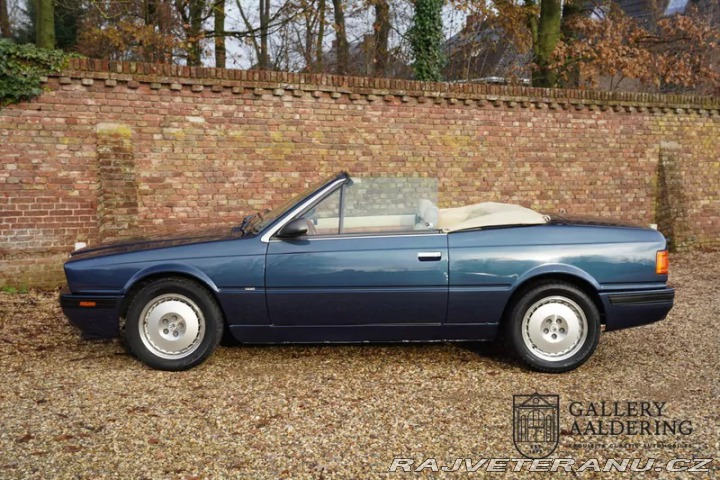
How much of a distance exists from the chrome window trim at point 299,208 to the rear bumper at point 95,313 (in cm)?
117

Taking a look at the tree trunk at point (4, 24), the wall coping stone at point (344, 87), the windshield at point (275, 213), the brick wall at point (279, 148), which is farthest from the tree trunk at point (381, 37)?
the windshield at point (275, 213)

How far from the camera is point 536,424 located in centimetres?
370

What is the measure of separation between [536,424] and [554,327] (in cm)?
110

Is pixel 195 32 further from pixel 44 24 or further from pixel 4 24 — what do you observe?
pixel 4 24

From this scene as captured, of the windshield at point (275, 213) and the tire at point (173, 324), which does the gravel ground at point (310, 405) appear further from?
the windshield at point (275, 213)

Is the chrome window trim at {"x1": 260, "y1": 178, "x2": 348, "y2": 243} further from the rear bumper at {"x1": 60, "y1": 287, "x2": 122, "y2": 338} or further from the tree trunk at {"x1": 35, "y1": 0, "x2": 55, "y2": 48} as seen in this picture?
the tree trunk at {"x1": 35, "y1": 0, "x2": 55, "y2": 48}

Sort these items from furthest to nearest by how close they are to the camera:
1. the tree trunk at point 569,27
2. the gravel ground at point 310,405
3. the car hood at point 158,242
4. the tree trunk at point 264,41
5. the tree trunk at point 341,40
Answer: the tree trunk at point 264,41, the tree trunk at point 341,40, the tree trunk at point 569,27, the car hood at point 158,242, the gravel ground at point 310,405

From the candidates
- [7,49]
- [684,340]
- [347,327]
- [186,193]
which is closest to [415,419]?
[347,327]

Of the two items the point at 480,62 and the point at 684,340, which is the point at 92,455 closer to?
the point at 684,340

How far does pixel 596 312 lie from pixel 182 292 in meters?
3.05

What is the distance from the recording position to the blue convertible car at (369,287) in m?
4.53

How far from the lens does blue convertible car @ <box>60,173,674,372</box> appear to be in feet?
14.9

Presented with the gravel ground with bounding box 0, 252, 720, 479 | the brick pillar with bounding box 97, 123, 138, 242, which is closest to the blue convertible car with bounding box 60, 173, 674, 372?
the gravel ground with bounding box 0, 252, 720, 479

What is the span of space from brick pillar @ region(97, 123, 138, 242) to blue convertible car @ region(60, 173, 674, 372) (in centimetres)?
361
